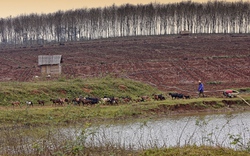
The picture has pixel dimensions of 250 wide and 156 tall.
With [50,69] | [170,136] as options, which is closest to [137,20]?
[50,69]

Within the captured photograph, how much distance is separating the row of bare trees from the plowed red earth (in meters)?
23.3

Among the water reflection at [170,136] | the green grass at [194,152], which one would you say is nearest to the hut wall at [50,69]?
the water reflection at [170,136]

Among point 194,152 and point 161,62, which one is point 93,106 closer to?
point 194,152

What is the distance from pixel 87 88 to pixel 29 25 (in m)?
81.6

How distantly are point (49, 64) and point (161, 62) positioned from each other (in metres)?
19.4

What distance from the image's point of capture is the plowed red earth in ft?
154

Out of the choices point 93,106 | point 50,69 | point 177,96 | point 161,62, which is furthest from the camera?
point 161,62

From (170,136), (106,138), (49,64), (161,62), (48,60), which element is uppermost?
(48,60)

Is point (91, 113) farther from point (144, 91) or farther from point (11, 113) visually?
point (144, 91)

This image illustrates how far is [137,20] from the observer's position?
362 ft

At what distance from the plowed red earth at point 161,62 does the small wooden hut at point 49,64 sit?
2.19m

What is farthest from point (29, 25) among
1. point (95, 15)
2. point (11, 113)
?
point (11, 113)

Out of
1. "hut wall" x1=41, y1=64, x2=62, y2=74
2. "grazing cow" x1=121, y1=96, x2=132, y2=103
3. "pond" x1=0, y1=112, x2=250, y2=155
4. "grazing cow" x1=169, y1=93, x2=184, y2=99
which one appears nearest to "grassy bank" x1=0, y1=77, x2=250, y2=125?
"grazing cow" x1=121, y1=96, x2=132, y2=103

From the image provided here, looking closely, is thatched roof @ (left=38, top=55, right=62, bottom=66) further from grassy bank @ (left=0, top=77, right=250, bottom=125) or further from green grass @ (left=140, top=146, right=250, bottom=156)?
green grass @ (left=140, top=146, right=250, bottom=156)
